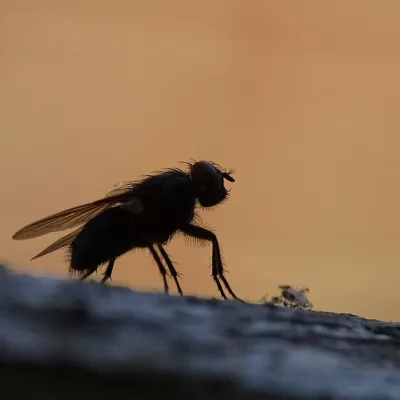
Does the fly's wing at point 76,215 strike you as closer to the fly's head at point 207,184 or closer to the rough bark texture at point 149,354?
the fly's head at point 207,184

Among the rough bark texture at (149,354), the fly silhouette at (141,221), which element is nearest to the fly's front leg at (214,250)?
the fly silhouette at (141,221)

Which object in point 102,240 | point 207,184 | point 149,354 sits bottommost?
point 149,354

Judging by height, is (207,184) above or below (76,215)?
above

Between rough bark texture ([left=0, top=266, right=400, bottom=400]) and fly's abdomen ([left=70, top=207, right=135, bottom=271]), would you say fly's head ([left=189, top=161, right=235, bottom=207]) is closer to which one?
fly's abdomen ([left=70, top=207, right=135, bottom=271])

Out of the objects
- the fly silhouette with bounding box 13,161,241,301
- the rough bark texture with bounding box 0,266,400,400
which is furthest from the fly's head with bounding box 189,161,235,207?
the rough bark texture with bounding box 0,266,400,400

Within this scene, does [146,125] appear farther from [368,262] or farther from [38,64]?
[368,262]

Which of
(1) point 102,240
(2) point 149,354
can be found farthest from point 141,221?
(2) point 149,354

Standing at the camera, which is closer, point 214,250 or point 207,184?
point 214,250

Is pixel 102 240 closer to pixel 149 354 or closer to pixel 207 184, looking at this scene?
pixel 207 184
